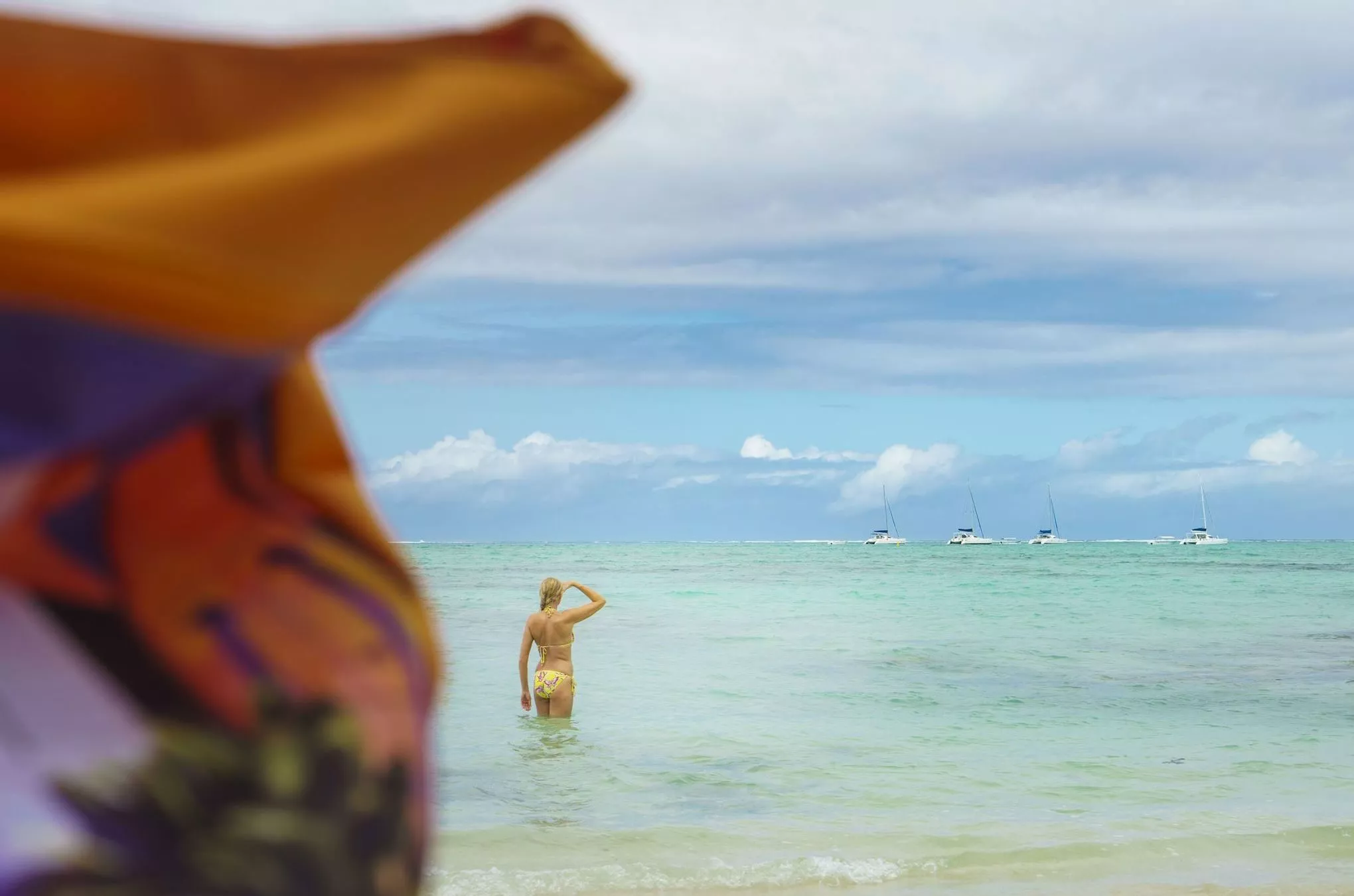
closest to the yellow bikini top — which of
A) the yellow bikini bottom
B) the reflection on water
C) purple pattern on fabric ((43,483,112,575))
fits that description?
the yellow bikini bottom

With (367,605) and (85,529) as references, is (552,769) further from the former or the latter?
(85,529)

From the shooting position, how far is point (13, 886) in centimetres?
79

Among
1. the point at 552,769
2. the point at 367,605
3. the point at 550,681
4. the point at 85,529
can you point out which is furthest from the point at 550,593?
the point at 85,529

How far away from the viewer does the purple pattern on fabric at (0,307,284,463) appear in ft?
2.43

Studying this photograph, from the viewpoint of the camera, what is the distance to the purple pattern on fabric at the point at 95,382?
741mm

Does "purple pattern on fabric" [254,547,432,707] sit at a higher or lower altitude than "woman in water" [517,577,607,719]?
higher

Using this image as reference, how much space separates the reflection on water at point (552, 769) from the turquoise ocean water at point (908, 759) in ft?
0.12

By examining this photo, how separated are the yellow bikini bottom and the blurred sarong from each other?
37.9ft

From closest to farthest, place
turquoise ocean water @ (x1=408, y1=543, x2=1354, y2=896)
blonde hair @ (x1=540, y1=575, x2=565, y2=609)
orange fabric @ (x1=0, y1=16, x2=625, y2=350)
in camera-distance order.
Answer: orange fabric @ (x1=0, y1=16, x2=625, y2=350)
turquoise ocean water @ (x1=408, y1=543, x2=1354, y2=896)
blonde hair @ (x1=540, y1=575, x2=565, y2=609)

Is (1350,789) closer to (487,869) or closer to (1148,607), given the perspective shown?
(487,869)

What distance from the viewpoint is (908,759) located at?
11.4 metres

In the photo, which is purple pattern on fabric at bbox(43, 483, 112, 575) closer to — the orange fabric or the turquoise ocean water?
the orange fabric

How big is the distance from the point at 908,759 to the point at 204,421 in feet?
36.7

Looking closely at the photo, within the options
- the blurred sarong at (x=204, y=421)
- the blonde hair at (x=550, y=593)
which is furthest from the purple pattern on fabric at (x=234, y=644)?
the blonde hair at (x=550, y=593)
